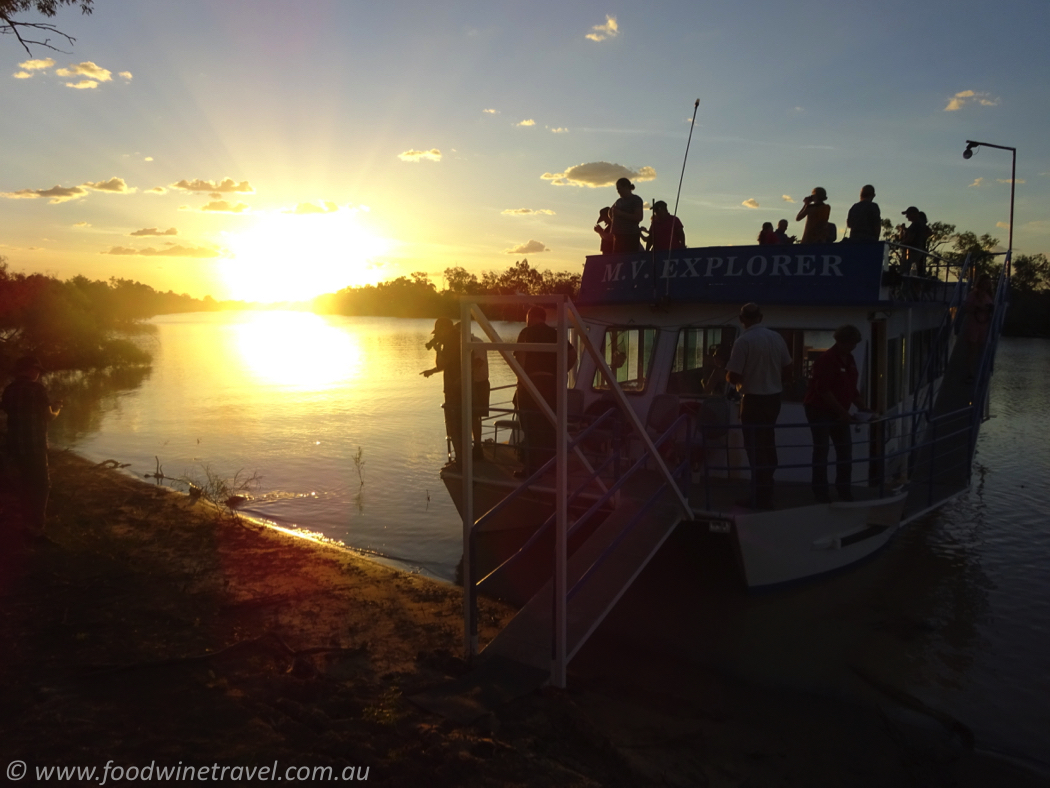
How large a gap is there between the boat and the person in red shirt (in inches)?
6.9

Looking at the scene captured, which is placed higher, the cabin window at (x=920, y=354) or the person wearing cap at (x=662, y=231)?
the person wearing cap at (x=662, y=231)

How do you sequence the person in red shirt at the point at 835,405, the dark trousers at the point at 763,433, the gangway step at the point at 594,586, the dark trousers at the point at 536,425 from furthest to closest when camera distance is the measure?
the dark trousers at the point at 536,425
the person in red shirt at the point at 835,405
the dark trousers at the point at 763,433
the gangway step at the point at 594,586

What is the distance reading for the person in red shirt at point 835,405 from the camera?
7418 millimetres

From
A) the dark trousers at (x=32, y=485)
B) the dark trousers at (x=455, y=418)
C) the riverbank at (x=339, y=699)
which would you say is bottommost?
the riverbank at (x=339, y=699)

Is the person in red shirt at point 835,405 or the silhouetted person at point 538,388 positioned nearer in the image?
the person in red shirt at point 835,405

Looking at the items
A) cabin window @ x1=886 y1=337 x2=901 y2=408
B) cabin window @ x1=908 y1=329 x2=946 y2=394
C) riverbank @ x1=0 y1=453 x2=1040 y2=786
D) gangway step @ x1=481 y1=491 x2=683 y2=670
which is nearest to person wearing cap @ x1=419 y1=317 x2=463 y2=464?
riverbank @ x1=0 y1=453 x2=1040 y2=786

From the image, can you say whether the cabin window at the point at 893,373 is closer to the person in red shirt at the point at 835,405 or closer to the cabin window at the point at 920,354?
the cabin window at the point at 920,354

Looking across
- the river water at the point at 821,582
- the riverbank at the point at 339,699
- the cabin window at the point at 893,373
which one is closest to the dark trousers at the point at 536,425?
the riverbank at the point at 339,699

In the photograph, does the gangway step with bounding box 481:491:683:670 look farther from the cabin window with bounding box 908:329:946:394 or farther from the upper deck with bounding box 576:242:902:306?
the cabin window with bounding box 908:329:946:394

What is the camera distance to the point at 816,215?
36.8 ft

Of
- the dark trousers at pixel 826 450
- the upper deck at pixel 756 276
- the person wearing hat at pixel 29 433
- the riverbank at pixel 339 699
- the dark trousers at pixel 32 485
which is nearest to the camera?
the riverbank at pixel 339 699

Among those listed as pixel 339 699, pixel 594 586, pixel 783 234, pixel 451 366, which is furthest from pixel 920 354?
pixel 339 699

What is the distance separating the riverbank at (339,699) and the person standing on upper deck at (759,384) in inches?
78.5

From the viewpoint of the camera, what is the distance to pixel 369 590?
8500 mm
